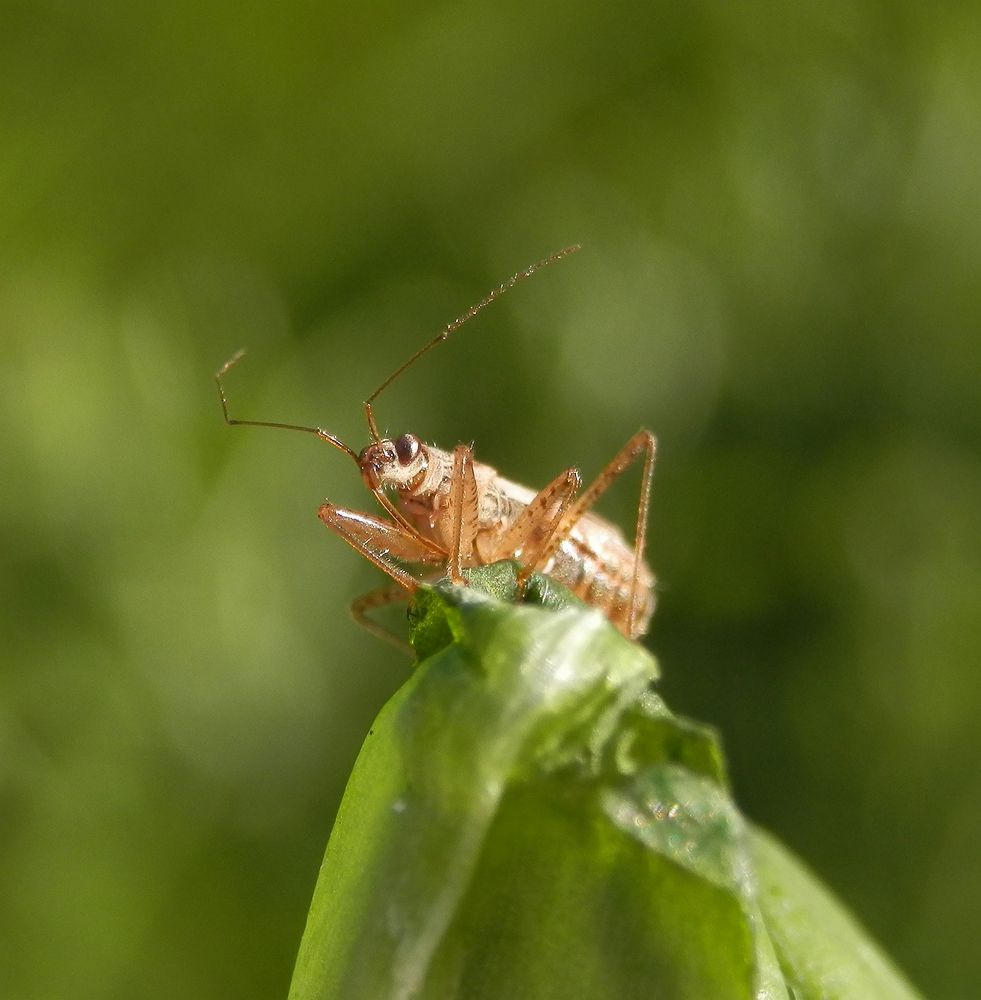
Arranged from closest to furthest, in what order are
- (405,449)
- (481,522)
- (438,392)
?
(481,522), (405,449), (438,392)

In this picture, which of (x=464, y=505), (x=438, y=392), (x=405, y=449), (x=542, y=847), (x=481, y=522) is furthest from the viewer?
(x=438, y=392)

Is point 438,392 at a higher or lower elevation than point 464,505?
higher

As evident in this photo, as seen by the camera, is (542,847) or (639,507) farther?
(639,507)

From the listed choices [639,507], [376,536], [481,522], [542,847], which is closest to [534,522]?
[481,522]

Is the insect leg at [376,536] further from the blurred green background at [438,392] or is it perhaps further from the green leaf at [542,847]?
the green leaf at [542,847]

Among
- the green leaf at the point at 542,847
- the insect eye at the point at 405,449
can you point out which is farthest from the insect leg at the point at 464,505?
the green leaf at the point at 542,847

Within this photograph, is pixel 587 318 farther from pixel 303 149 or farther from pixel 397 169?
pixel 303 149

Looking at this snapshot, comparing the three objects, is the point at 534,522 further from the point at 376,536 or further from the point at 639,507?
the point at 376,536
